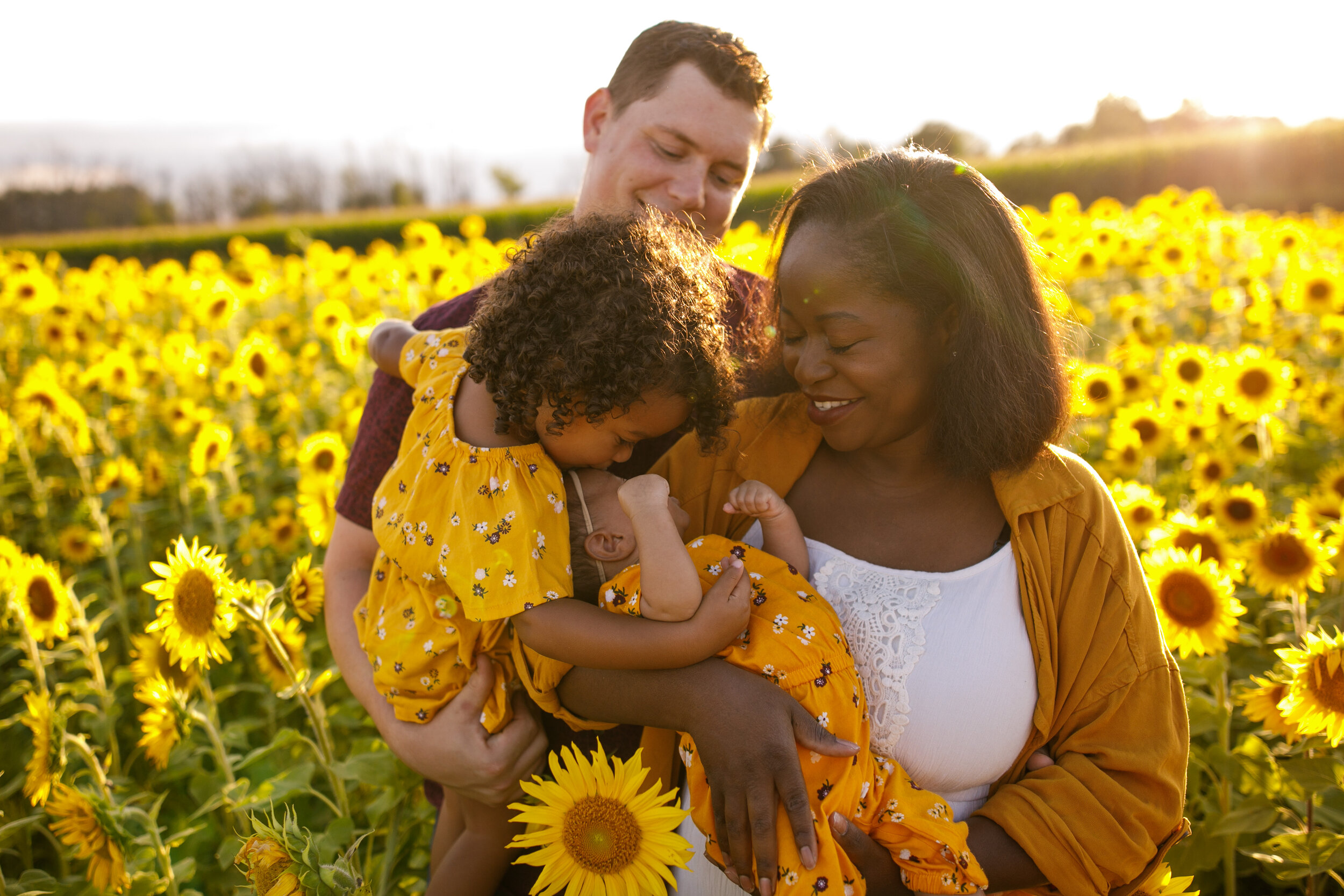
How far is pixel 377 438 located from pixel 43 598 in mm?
1186

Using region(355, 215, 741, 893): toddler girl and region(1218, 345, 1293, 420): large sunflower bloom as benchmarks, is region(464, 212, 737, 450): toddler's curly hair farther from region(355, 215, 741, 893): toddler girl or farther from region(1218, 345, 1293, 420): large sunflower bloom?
region(1218, 345, 1293, 420): large sunflower bloom

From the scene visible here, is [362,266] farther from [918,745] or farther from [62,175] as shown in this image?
[62,175]

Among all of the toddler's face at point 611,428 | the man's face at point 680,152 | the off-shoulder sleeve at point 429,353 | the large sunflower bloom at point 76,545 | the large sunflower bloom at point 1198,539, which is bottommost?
the large sunflower bloom at point 76,545

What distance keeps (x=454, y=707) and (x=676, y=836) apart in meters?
0.59

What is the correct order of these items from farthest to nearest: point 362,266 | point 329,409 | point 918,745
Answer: point 362,266, point 329,409, point 918,745

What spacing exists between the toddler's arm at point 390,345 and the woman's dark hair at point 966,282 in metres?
1.00

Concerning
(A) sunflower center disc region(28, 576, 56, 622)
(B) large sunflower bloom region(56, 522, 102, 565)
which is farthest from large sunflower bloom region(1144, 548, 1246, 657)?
(B) large sunflower bloom region(56, 522, 102, 565)

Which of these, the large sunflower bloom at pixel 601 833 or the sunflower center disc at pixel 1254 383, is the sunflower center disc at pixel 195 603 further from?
the sunflower center disc at pixel 1254 383

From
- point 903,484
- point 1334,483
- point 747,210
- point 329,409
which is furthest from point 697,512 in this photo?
point 747,210

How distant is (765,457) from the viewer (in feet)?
6.33

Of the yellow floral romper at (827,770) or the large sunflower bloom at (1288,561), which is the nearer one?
the yellow floral romper at (827,770)

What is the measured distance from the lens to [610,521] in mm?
1750

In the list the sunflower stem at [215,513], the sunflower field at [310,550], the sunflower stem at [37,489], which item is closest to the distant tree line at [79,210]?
the sunflower field at [310,550]

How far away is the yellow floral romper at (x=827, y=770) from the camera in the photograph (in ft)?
4.72
